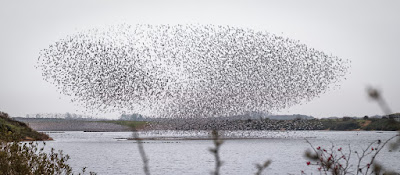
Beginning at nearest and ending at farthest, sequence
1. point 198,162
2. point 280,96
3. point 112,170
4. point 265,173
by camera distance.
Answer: point 265,173
point 112,170
point 198,162
point 280,96

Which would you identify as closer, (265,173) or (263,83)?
(265,173)

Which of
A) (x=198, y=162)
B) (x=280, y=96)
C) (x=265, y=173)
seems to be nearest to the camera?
(x=265, y=173)

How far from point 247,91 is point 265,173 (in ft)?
149

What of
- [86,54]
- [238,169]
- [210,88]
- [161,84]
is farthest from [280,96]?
[238,169]

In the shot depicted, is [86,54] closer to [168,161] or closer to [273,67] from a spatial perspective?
[273,67]

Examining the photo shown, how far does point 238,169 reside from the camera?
45562 millimetres

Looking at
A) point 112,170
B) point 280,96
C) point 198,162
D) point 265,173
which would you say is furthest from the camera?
point 280,96

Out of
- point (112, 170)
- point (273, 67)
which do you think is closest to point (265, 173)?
A: point (112, 170)

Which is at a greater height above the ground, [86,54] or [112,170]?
[86,54]

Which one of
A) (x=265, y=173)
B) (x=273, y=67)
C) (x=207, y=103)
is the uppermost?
(x=273, y=67)

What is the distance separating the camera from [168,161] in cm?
5394

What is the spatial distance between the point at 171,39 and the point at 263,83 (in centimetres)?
1701

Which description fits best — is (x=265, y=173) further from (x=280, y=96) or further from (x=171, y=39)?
(x=171, y=39)

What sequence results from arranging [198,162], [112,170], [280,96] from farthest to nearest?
1. [280,96]
2. [198,162]
3. [112,170]
